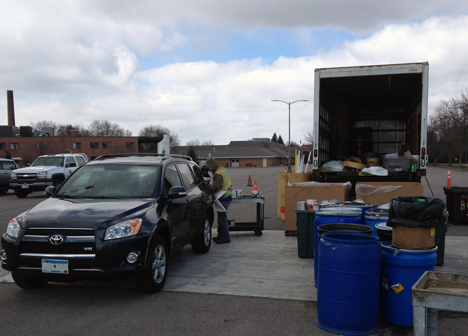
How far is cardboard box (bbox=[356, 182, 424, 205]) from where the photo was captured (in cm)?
919

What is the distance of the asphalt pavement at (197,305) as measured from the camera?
13.2ft

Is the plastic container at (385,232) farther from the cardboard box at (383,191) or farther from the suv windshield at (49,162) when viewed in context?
the suv windshield at (49,162)

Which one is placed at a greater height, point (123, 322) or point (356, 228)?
point (356, 228)

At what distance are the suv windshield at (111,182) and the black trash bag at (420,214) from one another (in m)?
3.20

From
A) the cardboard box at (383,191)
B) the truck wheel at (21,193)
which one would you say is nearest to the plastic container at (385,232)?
the cardboard box at (383,191)

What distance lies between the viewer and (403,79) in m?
10.5

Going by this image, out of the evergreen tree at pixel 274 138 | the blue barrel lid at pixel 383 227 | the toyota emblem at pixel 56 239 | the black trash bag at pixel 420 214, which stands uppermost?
the evergreen tree at pixel 274 138

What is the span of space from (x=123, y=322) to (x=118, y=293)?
3.03 ft

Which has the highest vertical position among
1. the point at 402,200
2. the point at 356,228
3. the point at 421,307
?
the point at 402,200

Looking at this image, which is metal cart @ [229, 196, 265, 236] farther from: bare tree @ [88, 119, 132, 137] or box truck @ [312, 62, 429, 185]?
bare tree @ [88, 119, 132, 137]

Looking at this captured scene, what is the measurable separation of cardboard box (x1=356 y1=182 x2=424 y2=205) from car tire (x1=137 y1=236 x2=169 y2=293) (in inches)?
216

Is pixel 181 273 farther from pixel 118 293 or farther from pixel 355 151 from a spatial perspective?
pixel 355 151

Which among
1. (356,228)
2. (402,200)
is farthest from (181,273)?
(402,200)

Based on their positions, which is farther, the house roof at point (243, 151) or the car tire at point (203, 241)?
the house roof at point (243, 151)
